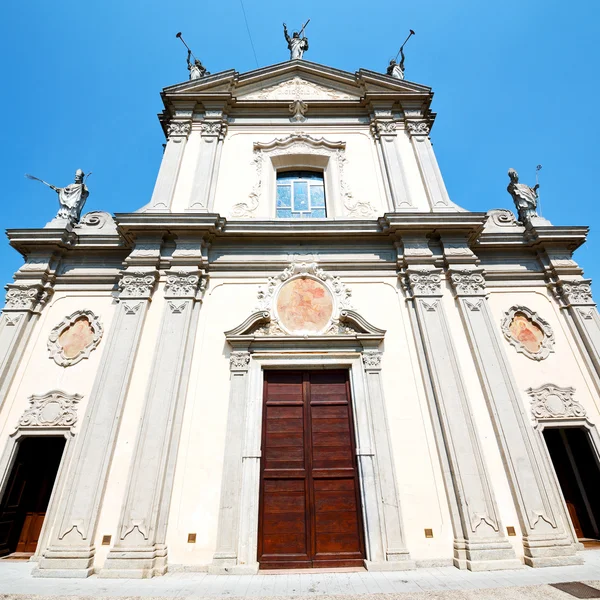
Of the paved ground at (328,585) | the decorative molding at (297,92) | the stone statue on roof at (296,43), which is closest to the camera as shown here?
the paved ground at (328,585)

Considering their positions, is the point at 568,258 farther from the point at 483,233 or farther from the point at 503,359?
the point at 503,359

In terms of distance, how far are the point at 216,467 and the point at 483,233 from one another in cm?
785

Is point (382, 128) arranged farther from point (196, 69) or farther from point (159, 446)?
point (159, 446)

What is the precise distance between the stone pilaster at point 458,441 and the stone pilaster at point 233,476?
135 inches

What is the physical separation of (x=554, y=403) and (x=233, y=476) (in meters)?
6.22

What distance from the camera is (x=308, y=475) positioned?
6410mm

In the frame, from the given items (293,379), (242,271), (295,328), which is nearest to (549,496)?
(293,379)

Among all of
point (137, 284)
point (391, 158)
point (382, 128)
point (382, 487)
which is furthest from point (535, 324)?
point (137, 284)

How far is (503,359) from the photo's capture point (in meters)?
7.17

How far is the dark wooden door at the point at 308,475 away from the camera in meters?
5.95

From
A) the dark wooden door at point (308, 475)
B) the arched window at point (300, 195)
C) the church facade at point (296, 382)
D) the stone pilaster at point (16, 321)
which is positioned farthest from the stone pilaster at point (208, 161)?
the dark wooden door at point (308, 475)

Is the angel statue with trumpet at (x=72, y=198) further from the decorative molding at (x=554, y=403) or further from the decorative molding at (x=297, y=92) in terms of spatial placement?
the decorative molding at (x=554, y=403)

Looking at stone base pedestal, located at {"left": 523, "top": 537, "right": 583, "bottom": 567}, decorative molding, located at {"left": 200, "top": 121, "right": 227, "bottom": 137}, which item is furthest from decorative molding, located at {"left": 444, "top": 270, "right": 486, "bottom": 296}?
decorative molding, located at {"left": 200, "top": 121, "right": 227, "bottom": 137}

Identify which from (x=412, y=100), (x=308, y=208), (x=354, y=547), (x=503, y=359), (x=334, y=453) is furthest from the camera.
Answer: (x=412, y=100)
